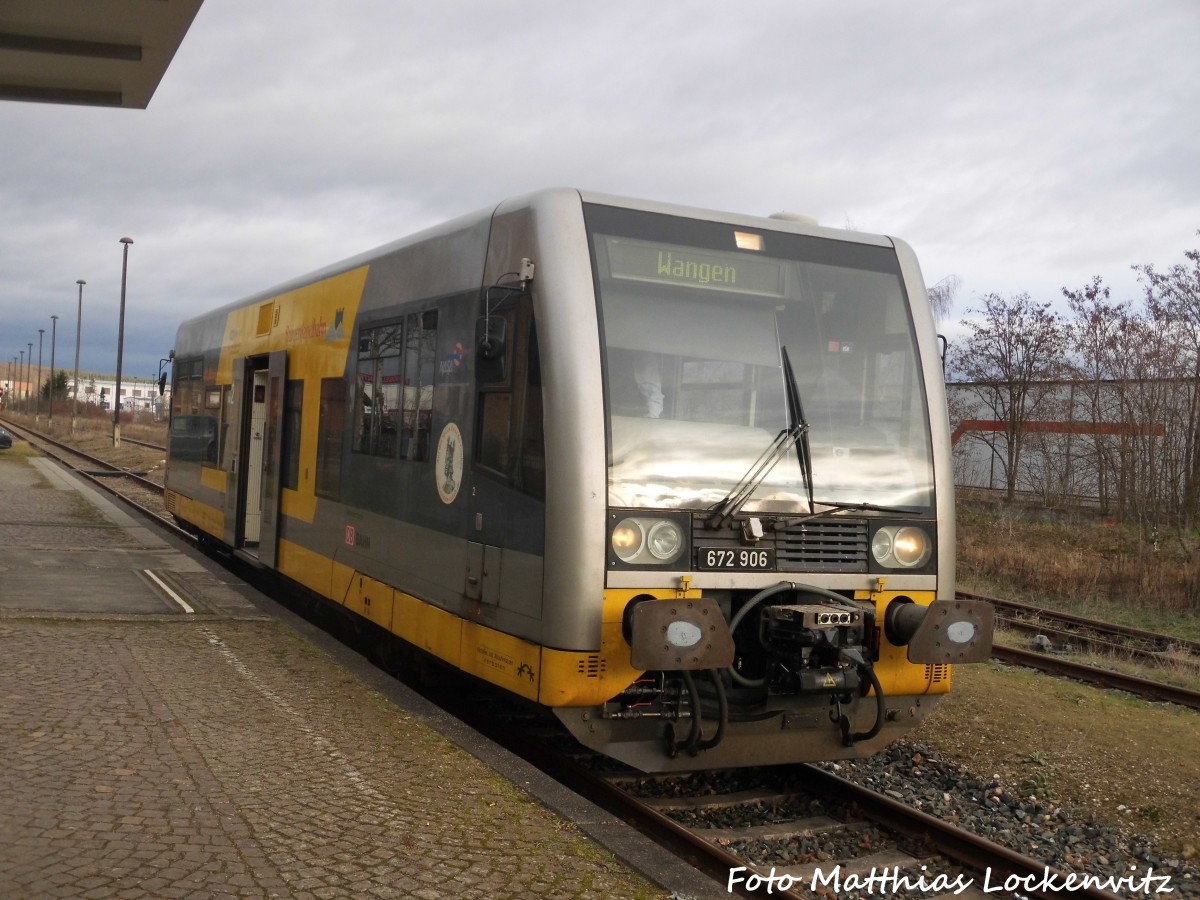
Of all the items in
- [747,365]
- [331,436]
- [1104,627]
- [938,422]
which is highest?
[747,365]

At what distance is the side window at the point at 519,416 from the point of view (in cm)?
581

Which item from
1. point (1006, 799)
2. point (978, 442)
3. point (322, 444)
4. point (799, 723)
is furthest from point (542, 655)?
point (978, 442)

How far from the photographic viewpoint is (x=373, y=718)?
668cm

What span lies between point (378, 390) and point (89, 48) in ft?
16.5

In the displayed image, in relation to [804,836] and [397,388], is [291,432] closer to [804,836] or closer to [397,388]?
[397,388]

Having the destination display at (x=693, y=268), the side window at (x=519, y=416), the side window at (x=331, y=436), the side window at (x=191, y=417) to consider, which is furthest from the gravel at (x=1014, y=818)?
the side window at (x=191, y=417)

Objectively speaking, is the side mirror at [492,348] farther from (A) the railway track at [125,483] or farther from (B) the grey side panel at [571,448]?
(A) the railway track at [125,483]

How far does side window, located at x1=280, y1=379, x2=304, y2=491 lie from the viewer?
9.83 meters

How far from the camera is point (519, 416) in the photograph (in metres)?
5.97

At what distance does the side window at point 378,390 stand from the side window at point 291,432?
5.08 feet

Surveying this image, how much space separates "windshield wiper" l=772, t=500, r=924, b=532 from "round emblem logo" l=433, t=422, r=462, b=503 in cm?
194

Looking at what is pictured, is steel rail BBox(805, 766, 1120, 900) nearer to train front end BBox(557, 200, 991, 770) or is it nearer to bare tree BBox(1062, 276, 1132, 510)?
train front end BBox(557, 200, 991, 770)

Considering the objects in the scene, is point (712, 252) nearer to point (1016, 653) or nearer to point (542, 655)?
point (542, 655)

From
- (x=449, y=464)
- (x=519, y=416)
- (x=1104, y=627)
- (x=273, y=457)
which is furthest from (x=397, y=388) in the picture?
(x=1104, y=627)
